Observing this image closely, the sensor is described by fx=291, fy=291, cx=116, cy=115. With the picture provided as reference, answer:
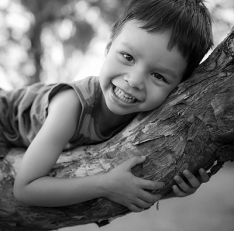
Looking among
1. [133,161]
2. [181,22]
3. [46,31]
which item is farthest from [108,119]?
[46,31]

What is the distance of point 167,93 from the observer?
4.68 ft

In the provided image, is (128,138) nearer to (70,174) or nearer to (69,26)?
(70,174)

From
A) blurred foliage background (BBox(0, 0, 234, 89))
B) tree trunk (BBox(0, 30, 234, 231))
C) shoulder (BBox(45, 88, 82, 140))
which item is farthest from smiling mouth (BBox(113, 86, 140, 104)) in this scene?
blurred foliage background (BBox(0, 0, 234, 89))

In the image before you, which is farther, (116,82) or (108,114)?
(108,114)

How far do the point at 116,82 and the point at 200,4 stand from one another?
2.08 feet

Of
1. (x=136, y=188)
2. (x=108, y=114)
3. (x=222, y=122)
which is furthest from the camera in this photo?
(x=108, y=114)

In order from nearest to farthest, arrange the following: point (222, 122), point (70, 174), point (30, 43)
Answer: point (222, 122) < point (70, 174) < point (30, 43)

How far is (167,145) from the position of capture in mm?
1352

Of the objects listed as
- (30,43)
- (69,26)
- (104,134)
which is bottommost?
(30,43)

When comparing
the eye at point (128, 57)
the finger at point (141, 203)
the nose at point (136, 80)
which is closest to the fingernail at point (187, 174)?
the finger at point (141, 203)

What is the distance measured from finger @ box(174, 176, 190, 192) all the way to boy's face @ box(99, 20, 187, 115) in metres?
0.36

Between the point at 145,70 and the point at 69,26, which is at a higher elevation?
the point at 145,70

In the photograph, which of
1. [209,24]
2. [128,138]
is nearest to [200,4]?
[209,24]

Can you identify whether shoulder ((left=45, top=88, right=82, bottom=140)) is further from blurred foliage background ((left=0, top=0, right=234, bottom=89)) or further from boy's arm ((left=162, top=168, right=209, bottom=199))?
blurred foliage background ((left=0, top=0, right=234, bottom=89))
